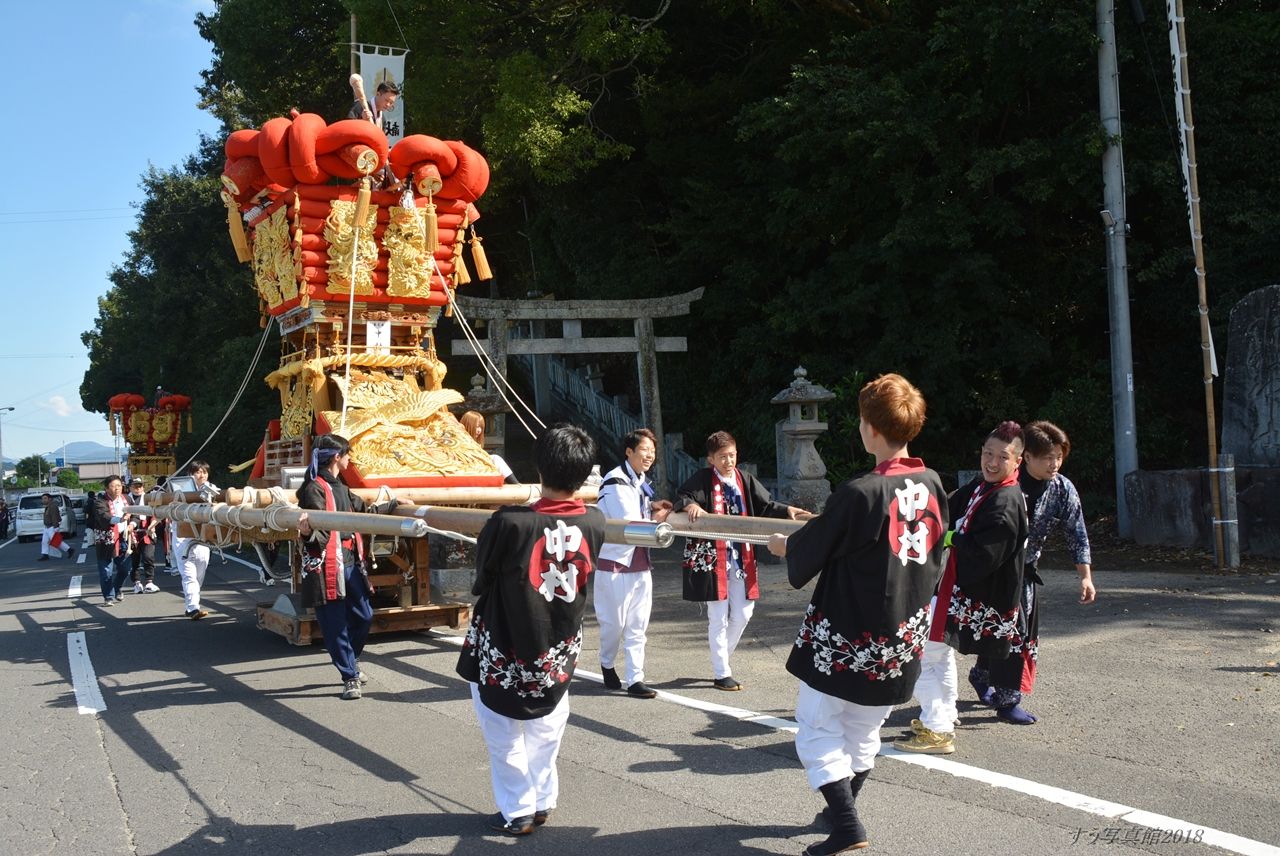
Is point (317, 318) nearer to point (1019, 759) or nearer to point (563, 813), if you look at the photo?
point (563, 813)

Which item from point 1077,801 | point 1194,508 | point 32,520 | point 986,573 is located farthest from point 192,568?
point 32,520

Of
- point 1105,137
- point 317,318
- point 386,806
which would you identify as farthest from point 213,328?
point 386,806

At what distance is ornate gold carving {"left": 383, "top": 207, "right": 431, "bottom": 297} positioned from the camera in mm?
9172

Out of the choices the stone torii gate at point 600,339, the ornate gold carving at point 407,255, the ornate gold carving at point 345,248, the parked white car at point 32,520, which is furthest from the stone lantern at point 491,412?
the parked white car at point 32,520

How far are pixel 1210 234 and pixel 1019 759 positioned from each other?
11126 millimetres

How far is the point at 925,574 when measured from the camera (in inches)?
150

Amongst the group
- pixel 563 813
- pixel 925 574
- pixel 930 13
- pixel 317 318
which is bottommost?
pixel 563 813

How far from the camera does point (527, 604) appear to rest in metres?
4.00

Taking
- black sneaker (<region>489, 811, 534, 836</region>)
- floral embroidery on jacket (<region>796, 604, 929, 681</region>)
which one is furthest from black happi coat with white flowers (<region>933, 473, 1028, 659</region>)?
black sneaker (<region>489, 811, 534, 836</region>)

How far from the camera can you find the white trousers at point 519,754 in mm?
4051

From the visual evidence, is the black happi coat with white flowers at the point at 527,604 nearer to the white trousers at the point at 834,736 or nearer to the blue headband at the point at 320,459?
the white trousers at the point at 834,736

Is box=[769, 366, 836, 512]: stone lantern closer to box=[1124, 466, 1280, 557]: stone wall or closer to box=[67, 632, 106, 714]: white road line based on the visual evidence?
box=[1124, 466, 1280, 557]: stone wall

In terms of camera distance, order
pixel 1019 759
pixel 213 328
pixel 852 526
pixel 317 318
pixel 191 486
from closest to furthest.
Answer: pixel 852 526 → pixel 1019 759 → pixel 317 318 → pixel 191 486 → pixel 213 328

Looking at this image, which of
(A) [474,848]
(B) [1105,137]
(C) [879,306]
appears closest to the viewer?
(A) [474,848]
